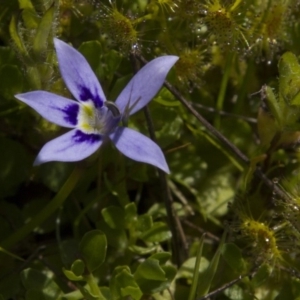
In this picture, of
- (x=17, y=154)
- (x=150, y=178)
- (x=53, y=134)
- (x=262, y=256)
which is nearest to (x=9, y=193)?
(x=17, y=154)

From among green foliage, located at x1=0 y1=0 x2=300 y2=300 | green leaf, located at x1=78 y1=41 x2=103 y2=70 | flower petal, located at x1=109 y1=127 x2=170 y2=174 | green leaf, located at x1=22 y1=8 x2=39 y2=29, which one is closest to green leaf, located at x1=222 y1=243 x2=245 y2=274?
green foliage, located at x1=0 y1=0 x2=300 y2=300

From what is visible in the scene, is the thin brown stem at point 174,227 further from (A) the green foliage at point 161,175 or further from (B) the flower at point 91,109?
(B) the flower at point 91,109

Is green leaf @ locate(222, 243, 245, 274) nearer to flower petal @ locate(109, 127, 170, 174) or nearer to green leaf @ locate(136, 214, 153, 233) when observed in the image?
green leaf @ locate(136, 214, 153, 233)

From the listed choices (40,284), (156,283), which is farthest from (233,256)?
(40,284)

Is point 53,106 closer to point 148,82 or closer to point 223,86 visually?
point 148,82

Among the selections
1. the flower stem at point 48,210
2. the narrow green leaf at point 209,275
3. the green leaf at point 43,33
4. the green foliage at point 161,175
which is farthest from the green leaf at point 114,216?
the green leaf at point 43,33

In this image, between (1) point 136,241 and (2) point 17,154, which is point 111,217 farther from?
(2) point 17,154

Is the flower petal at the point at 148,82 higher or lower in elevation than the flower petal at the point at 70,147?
higher
